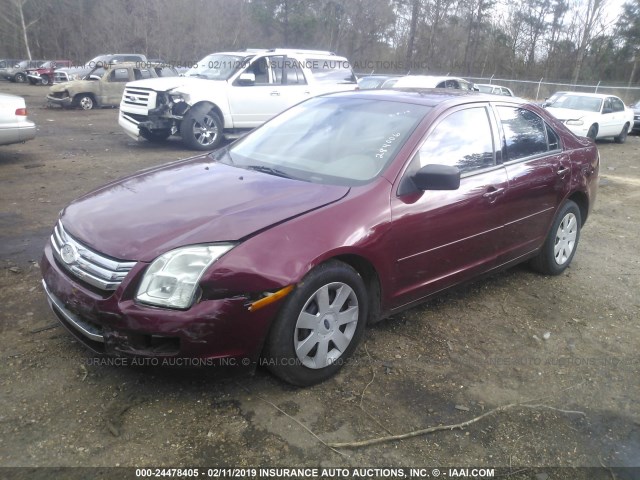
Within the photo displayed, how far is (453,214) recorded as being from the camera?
3.54 metres

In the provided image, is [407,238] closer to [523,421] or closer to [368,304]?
[368,304]

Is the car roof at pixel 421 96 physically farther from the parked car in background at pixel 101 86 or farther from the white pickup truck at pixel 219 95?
the parked car in background at pixel 101 86

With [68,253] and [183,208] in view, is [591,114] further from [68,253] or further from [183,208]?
[68,253]

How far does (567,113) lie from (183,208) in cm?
1453

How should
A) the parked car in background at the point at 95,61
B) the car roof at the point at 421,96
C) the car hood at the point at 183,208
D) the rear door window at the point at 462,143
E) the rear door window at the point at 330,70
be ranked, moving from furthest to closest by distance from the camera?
the parked car in background at the point at 95,61 < the rear door window at the point at 330,70 < the car roof at the point at 421,96 < the rear door window at the point at 462,143 < the car hood at the point at 183,208

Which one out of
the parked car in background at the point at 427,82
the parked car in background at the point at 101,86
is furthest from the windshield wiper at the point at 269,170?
the parked car in background at the point at 101,86

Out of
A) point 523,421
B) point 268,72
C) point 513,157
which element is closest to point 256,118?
point 268,72

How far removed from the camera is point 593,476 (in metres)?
2.49

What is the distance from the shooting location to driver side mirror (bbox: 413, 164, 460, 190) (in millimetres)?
3170

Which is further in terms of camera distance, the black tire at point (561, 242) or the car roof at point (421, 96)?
the black tire at point (561, 242)

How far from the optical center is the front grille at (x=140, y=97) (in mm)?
10414

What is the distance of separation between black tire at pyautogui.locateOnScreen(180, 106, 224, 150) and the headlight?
27.4ft

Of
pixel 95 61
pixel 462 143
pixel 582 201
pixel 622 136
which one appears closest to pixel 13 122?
pixel 462 143

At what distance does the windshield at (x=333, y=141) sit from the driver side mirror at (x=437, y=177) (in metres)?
0.25
